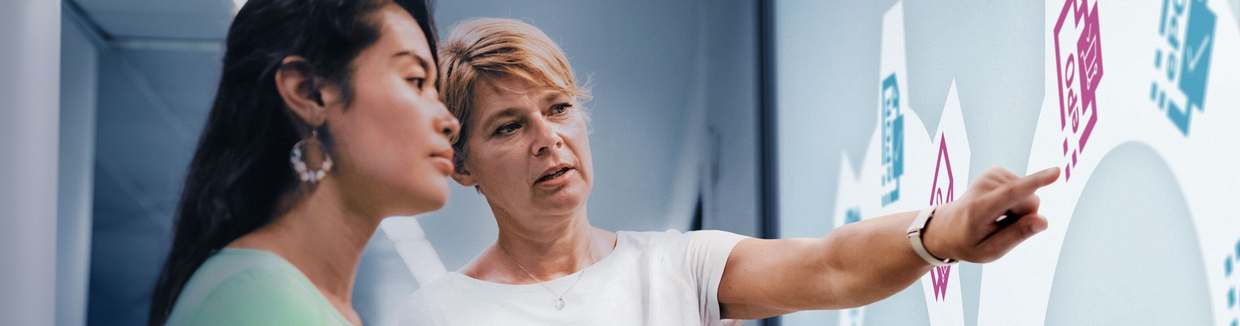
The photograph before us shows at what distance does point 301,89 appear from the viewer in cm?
167

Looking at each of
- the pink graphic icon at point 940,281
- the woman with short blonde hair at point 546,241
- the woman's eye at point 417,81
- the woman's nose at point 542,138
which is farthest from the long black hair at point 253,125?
the pink graphic icon at point 940,281

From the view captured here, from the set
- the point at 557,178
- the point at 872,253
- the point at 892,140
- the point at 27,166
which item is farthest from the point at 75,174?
the point at 892,140

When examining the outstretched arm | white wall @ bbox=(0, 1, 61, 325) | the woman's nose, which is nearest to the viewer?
the outstretched arm

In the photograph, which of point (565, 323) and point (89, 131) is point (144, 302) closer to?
point (89, 131)

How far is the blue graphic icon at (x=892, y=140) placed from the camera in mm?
1678

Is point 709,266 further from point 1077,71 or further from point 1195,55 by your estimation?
point 1195,55

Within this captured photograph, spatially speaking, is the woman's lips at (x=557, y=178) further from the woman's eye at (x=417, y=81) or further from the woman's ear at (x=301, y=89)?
the woman's ear at (x=301, y=89)

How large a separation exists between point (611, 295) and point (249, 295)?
0.70 m

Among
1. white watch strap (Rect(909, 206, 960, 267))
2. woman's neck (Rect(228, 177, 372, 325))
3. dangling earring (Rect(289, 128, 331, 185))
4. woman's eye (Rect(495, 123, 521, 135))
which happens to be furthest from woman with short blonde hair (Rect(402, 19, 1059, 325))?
white watch strap (Rect(909, 206, 960, 267))

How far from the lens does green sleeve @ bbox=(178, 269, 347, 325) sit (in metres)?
1.56

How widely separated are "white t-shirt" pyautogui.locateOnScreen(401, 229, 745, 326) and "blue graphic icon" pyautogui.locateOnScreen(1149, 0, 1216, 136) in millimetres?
867

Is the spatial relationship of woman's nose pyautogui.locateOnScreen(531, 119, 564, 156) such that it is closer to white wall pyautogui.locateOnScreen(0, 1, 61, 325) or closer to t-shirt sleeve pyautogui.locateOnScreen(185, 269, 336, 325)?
t-shirt sleeve pyautogui.locateOnScreen(185, 269, 336, 325)

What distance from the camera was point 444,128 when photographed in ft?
5.74

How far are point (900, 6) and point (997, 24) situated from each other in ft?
1.26
